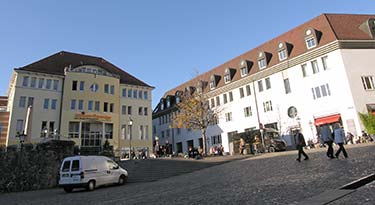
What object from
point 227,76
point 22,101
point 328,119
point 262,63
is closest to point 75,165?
point 328,119

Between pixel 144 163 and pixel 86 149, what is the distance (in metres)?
20.1

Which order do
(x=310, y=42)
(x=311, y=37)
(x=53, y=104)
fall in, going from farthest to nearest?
(x=53, y=104) → (x=310, y=42) → (x=311, y=37)

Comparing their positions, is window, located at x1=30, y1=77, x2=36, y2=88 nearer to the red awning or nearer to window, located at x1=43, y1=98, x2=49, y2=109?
window, located at x1=43, y1=98, x2=49, y2=109

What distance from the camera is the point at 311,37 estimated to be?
3869 cm

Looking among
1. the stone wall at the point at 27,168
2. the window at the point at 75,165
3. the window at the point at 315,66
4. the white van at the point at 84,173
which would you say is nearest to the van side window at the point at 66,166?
the white van at the point at 84,173

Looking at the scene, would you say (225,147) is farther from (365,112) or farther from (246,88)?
(365,112)

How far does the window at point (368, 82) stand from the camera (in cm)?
3434

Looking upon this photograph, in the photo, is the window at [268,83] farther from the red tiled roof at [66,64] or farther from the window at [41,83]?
the window at [41,83]

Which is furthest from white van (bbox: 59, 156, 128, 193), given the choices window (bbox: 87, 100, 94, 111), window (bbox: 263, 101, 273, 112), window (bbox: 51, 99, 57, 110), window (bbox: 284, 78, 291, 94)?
window (bbox: 284, 78, 291, 94)

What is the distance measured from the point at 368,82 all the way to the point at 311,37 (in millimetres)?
9304

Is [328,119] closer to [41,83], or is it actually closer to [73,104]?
[73,104]

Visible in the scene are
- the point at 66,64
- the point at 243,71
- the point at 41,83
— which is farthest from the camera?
the point at 66,64

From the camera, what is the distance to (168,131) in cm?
6284

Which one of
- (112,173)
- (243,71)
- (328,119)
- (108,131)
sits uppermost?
(243,71)
